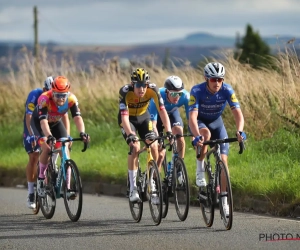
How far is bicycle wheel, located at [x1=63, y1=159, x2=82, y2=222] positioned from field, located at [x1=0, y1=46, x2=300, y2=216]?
8.10 ft

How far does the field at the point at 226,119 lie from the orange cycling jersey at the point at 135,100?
1.90 meters

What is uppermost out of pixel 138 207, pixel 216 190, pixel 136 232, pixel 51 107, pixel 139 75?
pixel 139 75

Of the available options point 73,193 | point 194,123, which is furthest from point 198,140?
point 73,193

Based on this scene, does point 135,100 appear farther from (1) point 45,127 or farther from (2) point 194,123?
(2) point 194,123

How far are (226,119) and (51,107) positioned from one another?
6474 millimetres

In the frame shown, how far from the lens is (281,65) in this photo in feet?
59.9

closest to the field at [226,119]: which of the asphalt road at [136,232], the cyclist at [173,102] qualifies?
the cyclist at [173,102]

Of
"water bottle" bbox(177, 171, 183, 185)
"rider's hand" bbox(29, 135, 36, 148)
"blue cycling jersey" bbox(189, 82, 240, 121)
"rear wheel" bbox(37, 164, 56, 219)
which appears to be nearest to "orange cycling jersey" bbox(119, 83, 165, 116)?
"blue cycling jersey" bbox(189, 82, 240, 121)

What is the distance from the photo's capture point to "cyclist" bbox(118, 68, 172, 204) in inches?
474

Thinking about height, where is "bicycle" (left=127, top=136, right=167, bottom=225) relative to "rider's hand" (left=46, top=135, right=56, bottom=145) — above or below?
below

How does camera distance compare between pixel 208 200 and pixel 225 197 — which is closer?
pixel 225 197

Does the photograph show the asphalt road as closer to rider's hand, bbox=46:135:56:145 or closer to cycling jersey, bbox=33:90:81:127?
rider's hand, bbox=46:135:56:145

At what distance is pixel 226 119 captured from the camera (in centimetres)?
1883

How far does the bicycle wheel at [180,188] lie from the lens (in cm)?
1173
